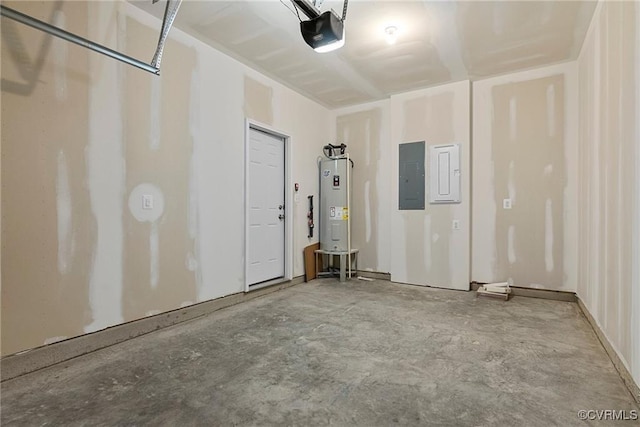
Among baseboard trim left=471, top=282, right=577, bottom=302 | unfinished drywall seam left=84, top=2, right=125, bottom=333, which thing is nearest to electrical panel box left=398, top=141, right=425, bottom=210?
baseboard trim left=471, top=282, right=577, bottom=302

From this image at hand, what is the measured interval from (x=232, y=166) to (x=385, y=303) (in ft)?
8.48

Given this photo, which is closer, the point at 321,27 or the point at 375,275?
the point at 321,27

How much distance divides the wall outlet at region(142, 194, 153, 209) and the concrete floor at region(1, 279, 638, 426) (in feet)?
3.95

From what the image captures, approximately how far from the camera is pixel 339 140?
5699 millimetres

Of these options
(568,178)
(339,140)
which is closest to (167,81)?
(339,140)

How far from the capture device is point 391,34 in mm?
3244

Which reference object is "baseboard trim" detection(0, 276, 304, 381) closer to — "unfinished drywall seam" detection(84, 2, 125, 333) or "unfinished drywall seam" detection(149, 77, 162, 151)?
"unfinished drywall seam" detection(84, 2, 125, 333)

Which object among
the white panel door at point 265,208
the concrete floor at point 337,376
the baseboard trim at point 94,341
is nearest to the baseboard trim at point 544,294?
the concrete floor at point 337,376

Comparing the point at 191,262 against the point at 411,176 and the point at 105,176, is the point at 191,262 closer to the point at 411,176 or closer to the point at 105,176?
the point at 105,176

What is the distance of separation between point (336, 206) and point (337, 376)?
342 centimetres

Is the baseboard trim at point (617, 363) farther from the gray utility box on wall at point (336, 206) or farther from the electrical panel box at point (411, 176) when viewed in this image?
the gray utility box on wall at point (336, 206)

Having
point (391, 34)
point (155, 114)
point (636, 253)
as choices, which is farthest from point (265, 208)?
point (636, 253)

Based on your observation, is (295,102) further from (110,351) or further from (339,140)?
(110,351)

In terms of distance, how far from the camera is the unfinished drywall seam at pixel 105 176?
8.14 feet
